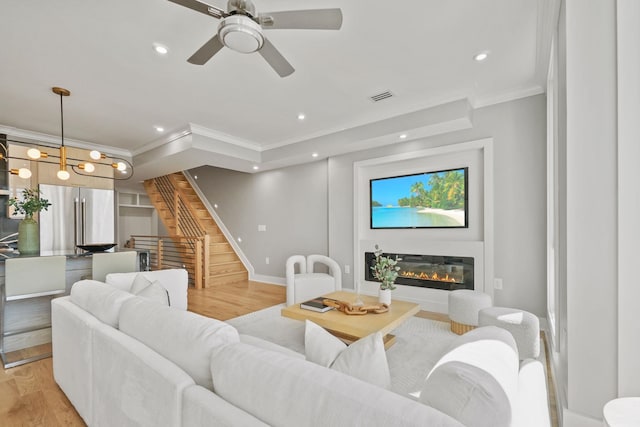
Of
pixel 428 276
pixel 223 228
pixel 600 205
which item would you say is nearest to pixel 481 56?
Result: pixel 600 205

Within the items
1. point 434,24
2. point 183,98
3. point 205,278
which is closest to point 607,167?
point 434,24

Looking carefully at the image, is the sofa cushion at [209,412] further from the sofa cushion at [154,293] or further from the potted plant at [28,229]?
the potted plant at [28,229]

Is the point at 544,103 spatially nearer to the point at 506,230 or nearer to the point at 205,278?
the point at 506,230

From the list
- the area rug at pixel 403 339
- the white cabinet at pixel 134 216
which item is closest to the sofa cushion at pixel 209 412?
the area rug at pixel 403 339

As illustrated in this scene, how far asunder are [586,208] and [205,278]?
545 centimetres

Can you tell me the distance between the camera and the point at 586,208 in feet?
4.91

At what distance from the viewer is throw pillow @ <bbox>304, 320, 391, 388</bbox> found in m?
0.93

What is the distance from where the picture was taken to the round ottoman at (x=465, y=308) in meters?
2.94

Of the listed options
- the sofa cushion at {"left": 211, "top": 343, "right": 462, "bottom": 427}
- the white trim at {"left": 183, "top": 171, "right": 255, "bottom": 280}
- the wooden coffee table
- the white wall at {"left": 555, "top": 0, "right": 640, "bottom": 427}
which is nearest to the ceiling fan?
the white wall at {"left": 555, "top": 0, "right": 640, "bottom": 427}

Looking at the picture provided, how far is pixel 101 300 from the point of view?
1.73m

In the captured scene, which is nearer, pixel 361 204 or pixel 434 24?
pixel 434 24

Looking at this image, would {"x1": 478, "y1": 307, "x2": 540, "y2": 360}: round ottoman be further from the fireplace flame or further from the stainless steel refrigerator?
the stainless steel refrigerator

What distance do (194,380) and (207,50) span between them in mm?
1862
